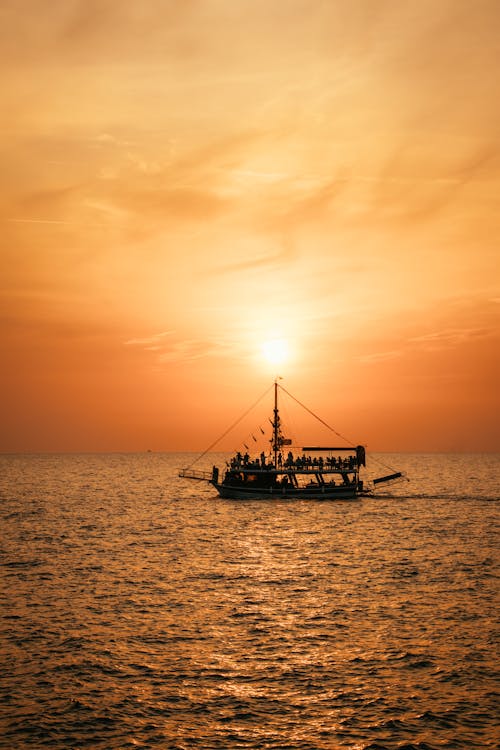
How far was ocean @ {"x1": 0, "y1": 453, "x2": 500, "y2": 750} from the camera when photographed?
76.1ft

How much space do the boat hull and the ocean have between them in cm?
4053

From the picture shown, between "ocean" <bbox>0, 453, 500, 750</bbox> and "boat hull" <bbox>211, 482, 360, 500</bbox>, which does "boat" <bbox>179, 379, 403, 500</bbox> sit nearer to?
"boat hull" <bbox>211, 482, 360, 500</bbox>

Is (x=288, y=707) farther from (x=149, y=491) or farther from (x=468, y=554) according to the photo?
(x=149, y=491)

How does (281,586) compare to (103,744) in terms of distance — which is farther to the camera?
(281,586)

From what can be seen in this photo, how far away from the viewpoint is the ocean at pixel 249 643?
23.2 metres

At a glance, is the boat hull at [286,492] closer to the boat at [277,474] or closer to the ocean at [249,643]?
the boat at [277,474]

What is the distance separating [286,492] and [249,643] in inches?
3130

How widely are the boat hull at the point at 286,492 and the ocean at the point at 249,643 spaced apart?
40529 mm

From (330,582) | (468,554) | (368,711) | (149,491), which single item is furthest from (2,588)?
(149,491)

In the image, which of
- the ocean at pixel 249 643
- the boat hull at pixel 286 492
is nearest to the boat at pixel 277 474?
the boat hull at pixel 286 492

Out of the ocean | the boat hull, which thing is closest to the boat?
the boat hull

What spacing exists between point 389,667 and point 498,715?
222 inches

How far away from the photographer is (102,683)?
89.7 feet

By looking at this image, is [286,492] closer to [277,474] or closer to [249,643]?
[277,474]
